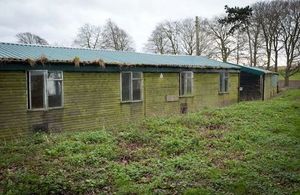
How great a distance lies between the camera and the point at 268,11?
3781 cm

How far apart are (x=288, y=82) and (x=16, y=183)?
40.7 m

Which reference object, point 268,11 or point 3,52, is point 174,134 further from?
point 268,11

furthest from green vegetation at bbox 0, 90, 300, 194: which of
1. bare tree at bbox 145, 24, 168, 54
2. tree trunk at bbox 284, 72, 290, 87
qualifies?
bare tree at bbox 145, 24, 168, 54

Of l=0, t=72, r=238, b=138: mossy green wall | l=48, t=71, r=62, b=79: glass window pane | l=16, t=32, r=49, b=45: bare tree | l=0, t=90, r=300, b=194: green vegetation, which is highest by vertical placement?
l=16, t=32, r=49, b=45: bare tree

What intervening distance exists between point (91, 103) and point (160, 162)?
662cm

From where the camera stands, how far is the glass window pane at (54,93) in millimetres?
11980

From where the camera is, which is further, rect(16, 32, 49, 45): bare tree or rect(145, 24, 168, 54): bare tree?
rect(145, 24, 168, 54): bare tree

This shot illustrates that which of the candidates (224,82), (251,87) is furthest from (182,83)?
(251,87)

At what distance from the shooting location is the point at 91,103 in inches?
532

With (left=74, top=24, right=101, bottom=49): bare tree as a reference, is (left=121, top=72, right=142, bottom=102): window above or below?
below

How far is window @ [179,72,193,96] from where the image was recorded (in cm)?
1838

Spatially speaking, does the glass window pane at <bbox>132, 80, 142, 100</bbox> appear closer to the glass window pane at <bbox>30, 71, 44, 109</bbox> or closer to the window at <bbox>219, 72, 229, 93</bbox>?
the glass window pane at <bbox>30, 71, 44, 109</bbox>

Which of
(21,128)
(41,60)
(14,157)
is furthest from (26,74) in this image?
(14,157)

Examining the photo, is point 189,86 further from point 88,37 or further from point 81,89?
point 88,37
